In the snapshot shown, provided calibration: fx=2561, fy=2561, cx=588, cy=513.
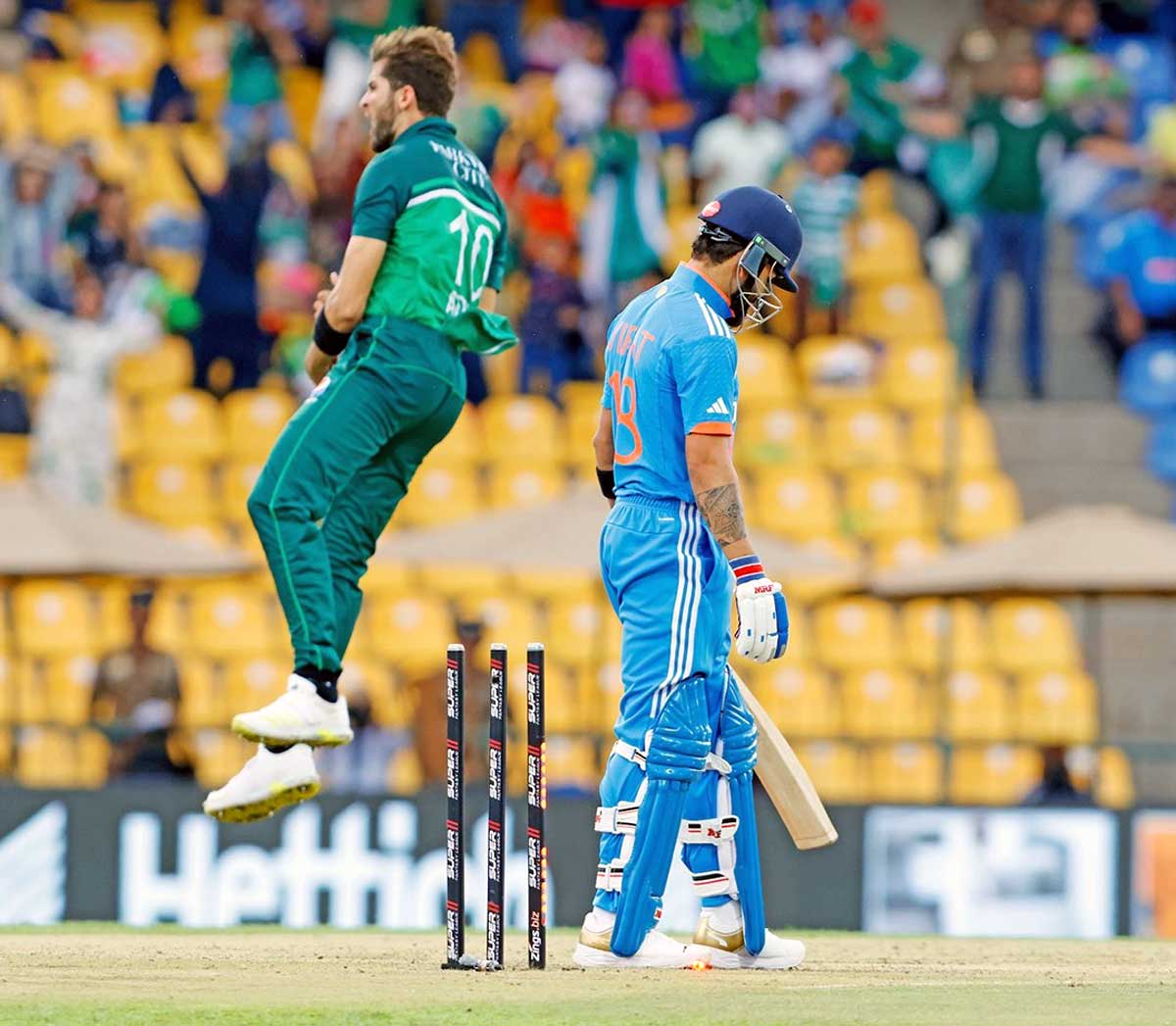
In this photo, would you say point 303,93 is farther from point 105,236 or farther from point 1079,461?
point 1079,461

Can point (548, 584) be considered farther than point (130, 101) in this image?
No

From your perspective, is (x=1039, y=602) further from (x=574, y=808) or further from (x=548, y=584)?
(x=574, y=808)

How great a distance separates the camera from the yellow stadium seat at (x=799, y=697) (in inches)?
648

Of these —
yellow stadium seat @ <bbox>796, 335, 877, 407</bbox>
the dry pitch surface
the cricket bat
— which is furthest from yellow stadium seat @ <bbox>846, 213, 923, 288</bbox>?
the cricket bat

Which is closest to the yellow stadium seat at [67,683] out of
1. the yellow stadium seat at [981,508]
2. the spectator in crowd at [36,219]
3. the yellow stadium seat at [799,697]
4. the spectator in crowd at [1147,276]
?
the spectator in crowd at [36,219]

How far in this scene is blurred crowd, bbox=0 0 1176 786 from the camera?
17109 mm

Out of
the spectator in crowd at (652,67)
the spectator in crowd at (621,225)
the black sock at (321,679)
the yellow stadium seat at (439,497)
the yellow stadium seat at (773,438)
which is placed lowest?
the black sock at (321,679)

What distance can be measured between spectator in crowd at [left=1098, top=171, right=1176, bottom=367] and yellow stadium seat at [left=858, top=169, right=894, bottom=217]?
1.98 m

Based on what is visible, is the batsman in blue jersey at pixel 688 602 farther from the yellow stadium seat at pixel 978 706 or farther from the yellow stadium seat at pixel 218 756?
the yellow stadium seat at pixel 978 706

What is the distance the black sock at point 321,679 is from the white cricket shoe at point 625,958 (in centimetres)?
101

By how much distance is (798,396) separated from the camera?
18406 millimetres

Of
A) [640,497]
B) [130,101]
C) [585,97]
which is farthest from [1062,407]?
[640,497]

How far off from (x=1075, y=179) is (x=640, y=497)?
13.0 meters

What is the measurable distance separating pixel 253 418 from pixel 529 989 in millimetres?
10897
